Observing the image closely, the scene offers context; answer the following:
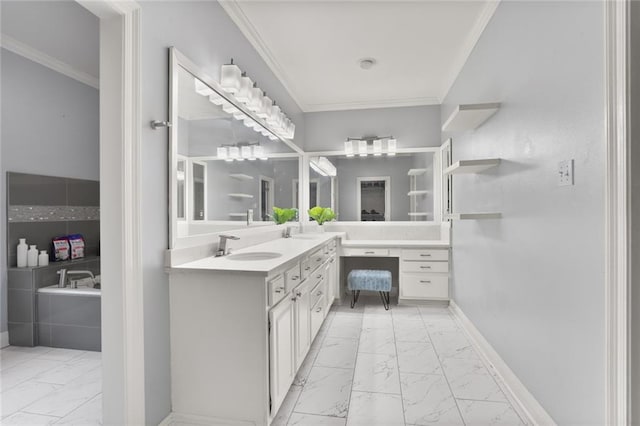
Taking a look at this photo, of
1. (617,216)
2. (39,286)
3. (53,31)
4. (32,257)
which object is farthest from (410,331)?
(53,31)

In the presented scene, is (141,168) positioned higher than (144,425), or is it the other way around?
(141,168)

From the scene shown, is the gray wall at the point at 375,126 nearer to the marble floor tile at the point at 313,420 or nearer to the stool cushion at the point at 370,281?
the stool cushion at the point at 370,281

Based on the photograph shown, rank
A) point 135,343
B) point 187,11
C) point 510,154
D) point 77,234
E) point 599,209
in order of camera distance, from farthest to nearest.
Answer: point 77,234 < point 510,154 < point 187,11 < point 135,343 < point 599,209

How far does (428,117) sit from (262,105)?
2.50 m

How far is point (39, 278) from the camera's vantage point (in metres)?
2.66

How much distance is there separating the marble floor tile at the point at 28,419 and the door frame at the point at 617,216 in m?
2.55

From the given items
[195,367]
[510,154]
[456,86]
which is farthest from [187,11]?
[456,86]

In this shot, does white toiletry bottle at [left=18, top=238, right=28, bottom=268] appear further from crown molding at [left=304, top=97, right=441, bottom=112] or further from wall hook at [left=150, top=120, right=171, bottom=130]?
crown molding at [left=304, top=97, right=441, bottom=112]

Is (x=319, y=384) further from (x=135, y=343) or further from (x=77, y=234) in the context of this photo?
(x=77, y=234)

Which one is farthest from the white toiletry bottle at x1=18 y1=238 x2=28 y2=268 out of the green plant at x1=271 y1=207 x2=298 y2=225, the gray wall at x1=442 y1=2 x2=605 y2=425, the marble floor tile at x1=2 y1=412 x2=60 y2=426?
the gray wall at x1=442 y1=2 x2=605 y2=425

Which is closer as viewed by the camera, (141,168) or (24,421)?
(141,168)

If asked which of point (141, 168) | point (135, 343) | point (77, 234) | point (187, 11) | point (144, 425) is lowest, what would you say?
point (144, 425)

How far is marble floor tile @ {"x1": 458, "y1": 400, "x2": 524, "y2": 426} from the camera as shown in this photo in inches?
66.9

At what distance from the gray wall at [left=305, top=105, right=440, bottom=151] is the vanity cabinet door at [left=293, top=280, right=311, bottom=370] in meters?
2.65
